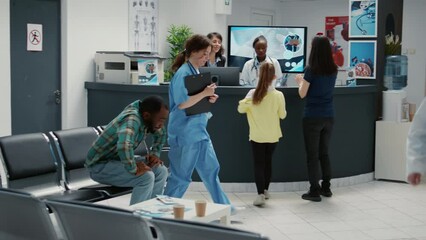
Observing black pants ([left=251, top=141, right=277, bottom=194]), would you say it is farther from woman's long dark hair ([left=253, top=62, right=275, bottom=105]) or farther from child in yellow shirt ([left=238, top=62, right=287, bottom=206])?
woman's long dark hair ([left=253, top=62, right=275, bottom=105])

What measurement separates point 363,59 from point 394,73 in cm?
41

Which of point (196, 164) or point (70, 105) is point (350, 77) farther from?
point (70, 105)

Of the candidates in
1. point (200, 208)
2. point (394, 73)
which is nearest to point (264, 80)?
point (394, 73)

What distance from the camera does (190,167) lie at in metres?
5.14

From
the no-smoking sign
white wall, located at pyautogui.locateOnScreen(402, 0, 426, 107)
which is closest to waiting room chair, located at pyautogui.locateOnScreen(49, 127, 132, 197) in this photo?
the no-smoking sign

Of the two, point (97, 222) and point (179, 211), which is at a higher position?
point (97, 222)

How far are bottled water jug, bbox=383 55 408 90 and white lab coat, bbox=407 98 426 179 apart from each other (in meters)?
4.20

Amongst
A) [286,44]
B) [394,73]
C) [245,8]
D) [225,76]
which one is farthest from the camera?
[245,8]

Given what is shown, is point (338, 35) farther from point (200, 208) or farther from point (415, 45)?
point (200, 208)

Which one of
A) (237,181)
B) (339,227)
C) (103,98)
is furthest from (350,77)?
(103,98)

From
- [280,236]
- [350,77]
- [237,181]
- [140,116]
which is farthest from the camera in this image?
[350,77]

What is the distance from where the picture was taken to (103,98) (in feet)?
23.7

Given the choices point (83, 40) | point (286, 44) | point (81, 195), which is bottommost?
point (81, 195)

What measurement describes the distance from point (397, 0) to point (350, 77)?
1232 millimetres
